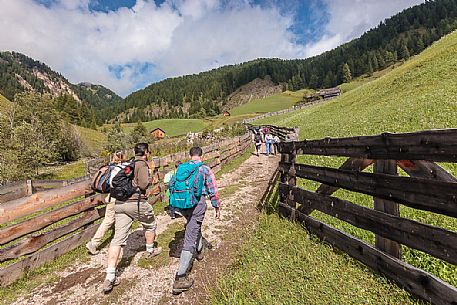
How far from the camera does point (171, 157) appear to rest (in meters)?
11.4

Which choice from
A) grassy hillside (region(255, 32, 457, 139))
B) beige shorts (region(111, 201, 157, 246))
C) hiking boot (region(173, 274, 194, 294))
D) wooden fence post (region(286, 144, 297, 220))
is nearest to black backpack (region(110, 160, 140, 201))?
beige shorts (region(111, 201, 157, 246))

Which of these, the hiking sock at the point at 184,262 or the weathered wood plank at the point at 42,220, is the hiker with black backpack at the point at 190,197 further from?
the weathered wood plank at the point at 42,220

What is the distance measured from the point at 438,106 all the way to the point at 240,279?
14.8 m

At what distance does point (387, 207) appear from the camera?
3855 millimetres

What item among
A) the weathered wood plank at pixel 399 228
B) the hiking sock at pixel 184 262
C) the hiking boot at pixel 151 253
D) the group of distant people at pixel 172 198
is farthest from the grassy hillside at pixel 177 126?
the weathered wood plank at pixel 399 228

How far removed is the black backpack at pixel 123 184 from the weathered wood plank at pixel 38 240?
7.69ft

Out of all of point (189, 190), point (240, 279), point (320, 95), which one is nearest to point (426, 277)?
point (240, 279)

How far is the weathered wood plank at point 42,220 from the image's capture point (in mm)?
5369

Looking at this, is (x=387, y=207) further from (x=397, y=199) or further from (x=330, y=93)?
(x=330, y=93)

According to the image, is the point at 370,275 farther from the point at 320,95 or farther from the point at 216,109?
the point at 216,109

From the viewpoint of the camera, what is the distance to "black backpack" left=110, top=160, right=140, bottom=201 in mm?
5059

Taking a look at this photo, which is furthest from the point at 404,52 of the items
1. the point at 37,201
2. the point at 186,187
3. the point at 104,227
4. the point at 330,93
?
the point at 37,201

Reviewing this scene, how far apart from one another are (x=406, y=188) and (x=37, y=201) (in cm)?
738

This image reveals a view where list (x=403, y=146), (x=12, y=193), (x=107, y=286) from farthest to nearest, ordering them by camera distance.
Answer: (x=12, y=193)
(x=107, y=286)
(x=403, y=146)
